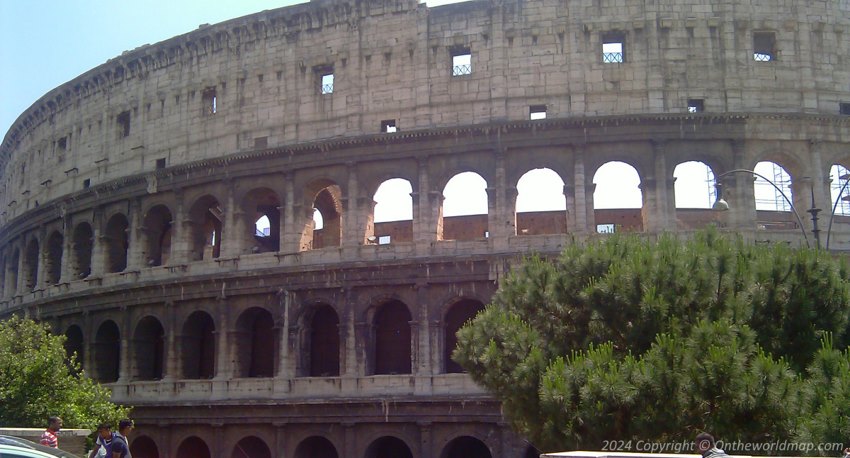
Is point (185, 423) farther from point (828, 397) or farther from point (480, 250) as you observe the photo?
point (828, 397)

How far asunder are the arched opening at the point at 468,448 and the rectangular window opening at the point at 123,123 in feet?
55.9

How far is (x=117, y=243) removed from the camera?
1382 inches

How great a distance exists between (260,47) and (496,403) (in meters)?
14.4

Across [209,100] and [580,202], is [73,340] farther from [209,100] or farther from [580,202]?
[580,202]

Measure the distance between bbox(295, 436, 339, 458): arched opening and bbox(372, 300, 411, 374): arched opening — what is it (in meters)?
2.82

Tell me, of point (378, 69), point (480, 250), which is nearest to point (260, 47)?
point (378, 69)

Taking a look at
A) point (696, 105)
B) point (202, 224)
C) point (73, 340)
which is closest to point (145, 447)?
point (73, 340)

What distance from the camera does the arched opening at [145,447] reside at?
31641 millimetres

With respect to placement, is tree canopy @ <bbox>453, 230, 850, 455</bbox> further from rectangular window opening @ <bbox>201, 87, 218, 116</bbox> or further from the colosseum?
rectangular window opening @ <bbox>201, 87, 218, 116</bbox>

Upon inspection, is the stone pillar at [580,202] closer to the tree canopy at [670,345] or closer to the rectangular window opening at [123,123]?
the tree canopy at [670,345]

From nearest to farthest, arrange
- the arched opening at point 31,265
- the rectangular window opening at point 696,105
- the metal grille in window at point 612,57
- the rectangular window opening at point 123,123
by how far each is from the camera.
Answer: the rectangular window opening at point 696,105 < the metal grille in window at point 612,57 < the rectangular window opening at point 123,123 < the arched opening at point 31,265

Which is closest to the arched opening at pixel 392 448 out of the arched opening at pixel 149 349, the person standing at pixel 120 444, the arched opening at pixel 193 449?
the arched opening at pixel 193 449

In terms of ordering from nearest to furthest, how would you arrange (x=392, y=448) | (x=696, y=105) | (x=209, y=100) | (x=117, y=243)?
1. (x=696, y=105)
2. (x=392, y=448)
3. (x=209, y=100)
4. (x=117, y=243)

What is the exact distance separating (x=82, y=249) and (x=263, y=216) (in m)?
7.79
